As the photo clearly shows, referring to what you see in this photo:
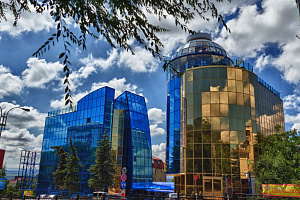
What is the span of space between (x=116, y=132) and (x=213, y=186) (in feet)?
93.2

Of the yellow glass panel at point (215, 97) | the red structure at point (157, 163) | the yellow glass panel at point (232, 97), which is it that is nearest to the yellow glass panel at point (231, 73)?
the yellow glass panel at point (232, 97)

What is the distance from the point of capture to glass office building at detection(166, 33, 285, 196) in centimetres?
3209

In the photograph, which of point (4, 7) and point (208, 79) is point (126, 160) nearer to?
point (208, 79)

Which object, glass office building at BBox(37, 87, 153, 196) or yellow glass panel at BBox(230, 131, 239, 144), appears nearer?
yellow glass panel at BBox(230, 131, 239, 144)

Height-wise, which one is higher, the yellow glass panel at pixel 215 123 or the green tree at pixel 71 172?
the yellow glass panel at pixel 215 123

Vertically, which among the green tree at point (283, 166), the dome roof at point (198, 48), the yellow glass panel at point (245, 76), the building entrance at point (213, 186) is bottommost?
the building entrance at point (213, 186)

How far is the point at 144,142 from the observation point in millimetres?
57344

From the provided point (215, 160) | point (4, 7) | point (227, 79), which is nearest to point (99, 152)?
point (215, 160)

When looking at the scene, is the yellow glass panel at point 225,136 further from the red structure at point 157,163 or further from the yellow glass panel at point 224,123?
the red structure at point 157,163

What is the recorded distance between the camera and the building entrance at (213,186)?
3125 centimetres

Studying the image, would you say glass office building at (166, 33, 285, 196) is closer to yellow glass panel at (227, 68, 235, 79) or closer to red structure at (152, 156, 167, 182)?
yellow glass panel at (227, 68, 235, 79)

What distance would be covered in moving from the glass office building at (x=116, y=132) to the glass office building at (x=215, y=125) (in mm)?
17977

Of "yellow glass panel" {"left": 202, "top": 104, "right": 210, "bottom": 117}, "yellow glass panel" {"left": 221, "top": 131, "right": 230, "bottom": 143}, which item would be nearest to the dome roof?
"yellow glass panel" {"left": 202, "top": 104, "right": 210, "bottom": 117}

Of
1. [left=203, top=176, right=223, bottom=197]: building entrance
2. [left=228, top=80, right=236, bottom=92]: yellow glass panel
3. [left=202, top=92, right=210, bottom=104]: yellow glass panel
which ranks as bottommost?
[left=203, top=176, right=223, bottom=197]: building entrance
